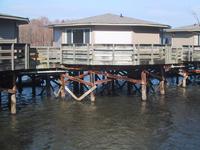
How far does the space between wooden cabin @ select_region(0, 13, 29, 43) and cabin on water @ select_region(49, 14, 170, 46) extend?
160 inches

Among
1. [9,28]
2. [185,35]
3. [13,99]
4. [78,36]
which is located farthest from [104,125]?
[185,35]

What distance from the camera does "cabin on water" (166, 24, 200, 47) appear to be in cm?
4028

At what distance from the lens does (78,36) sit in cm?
3136

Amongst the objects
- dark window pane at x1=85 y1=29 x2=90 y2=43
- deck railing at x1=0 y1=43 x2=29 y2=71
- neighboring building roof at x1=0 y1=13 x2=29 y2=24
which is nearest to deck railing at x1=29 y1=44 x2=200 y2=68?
neighboring building roof at x1=0 y1=13 x2=29 y2=24

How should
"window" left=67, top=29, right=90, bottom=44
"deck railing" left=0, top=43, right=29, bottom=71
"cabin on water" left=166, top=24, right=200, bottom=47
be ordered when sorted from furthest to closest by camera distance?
"cabin on water" left=166, top=24, right=200, bottom=47
"window" left=67, top=29, right=90, bottom=44
"deck railing" left=0, top=43, right=29, bottom=71

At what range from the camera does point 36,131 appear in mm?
21047

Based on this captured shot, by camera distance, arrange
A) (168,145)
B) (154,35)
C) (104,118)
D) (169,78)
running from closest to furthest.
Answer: (168,145) → (104,118) → (154,35) → (169,78)

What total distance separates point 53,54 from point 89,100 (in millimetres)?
4057

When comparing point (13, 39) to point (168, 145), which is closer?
point (168, 145)

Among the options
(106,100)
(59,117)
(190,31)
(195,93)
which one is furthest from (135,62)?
(190,31)

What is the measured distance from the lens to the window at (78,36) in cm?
3086

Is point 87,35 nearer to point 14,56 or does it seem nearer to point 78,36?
point 78,36

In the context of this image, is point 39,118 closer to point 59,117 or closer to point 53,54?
point 59,117

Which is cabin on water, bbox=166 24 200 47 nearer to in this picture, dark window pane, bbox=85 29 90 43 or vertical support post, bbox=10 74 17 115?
dark window pane, bbox=85 29 90 43
